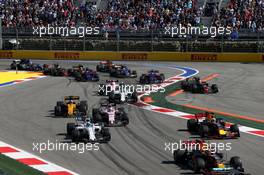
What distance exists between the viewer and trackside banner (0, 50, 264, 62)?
41.1 m

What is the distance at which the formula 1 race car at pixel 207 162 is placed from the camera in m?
13.1

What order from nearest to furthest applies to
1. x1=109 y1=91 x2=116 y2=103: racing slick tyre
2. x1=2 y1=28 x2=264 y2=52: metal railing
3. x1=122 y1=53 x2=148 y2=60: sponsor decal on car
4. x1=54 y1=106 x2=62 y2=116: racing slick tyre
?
x1=54 y1=106 x2=62 y2=116: racing slick tyre
x1=109 y1=91 x2=116 y2=103: racing slick tyre
x1=2 y1=28 x2=264 y2=52: metal railing
x1=122 y1=53 x2=148 y2=60: sponsor decal on car

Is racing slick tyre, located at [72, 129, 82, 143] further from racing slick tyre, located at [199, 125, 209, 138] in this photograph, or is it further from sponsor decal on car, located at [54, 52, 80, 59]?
sponsor decal on car, located at [54, 52, 80, 59]

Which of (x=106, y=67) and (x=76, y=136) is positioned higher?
(x=106, y=67)

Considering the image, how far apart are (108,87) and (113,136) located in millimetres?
8434

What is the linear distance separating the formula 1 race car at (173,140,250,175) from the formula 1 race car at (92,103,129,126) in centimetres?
519

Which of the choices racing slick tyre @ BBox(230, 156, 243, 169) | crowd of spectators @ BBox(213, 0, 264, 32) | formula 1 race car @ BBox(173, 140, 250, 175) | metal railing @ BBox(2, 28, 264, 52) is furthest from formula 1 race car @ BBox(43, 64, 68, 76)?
racing slick tyre @ BBox(230, 156, 243, 169)

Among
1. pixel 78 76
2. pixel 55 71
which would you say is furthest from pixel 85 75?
pixel 55 71

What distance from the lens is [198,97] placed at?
26.7 meters

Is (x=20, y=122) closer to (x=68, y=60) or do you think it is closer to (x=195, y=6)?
(x=68, y=60)

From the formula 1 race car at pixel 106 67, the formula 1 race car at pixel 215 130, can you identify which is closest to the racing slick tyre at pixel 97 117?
the formula 1 race car at pixel 215 130

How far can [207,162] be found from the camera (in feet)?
45.0

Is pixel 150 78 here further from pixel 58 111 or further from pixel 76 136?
pixel 76 136

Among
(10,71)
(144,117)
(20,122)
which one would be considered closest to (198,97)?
(144,117)
